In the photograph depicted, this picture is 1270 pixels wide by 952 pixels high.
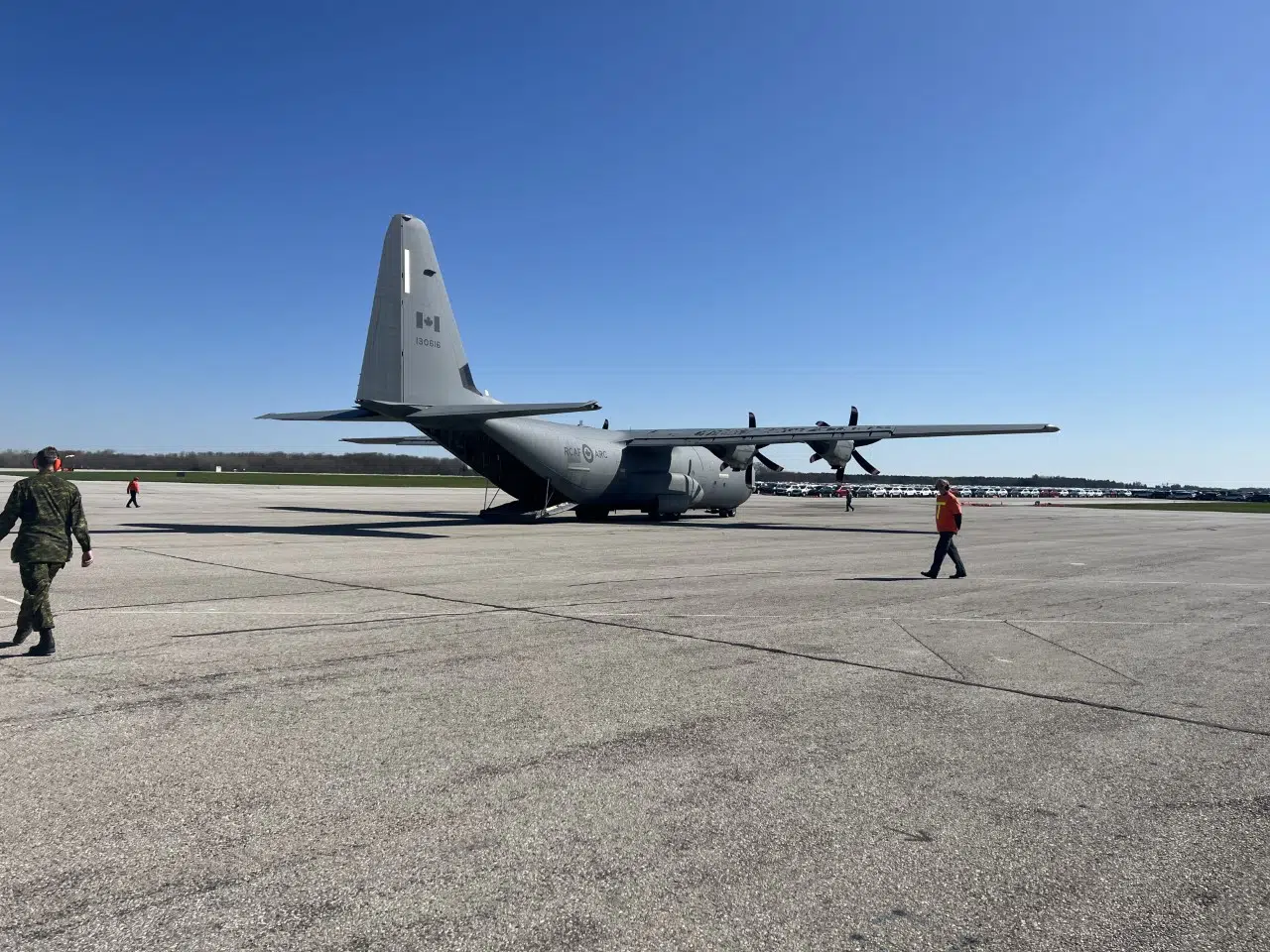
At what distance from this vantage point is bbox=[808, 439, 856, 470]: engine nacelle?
33.6m

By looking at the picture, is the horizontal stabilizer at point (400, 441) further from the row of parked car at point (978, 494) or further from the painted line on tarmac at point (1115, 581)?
the row of parked car at point (978, 494)

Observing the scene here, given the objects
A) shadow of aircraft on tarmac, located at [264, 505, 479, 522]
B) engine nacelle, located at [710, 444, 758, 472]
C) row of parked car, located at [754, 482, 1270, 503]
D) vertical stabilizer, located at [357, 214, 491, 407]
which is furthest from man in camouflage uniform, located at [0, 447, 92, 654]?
row of parked car, located at [754, 482, 1270, 503]

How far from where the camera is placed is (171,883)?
3900 millimetres

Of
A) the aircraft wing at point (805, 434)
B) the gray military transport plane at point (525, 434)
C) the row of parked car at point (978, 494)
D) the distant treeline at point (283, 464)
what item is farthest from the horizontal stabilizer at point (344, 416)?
the distant treeline at point (283, 464)

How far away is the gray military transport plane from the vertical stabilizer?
26 millimetres

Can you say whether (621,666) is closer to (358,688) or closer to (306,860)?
(358,688)

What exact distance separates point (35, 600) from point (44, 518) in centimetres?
83

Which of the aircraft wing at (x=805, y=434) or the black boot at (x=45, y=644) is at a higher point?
the aircraft wing at (x=805, y=434)

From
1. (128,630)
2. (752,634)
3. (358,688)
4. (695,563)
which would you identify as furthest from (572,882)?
(695,563)

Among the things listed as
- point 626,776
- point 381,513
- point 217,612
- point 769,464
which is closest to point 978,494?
point 769,464

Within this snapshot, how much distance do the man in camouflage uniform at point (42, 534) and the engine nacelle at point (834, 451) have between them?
27.6 m

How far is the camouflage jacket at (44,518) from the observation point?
8258 mm

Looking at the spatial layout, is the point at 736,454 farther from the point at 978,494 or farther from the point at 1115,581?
the point at 978,494

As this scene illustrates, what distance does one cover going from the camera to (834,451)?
33.8 meters
